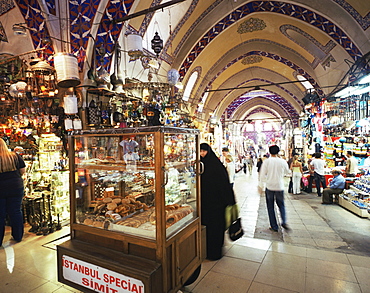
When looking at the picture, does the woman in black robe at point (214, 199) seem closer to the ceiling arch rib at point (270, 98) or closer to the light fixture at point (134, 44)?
the light fixture at point (134, 44)

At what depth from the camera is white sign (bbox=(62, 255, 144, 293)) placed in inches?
66.9

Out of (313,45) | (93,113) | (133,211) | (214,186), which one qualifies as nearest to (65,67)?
(93,113)

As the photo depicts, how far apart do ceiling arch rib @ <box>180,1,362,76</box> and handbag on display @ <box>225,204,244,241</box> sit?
697 cm

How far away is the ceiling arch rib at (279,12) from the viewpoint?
23.5ft

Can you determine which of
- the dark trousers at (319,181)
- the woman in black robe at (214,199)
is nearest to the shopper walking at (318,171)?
the dark trousers at (319,181)

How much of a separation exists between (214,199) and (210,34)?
7782 mm

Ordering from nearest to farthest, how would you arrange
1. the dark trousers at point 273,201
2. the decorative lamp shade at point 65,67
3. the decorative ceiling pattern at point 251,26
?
1. the decorative lamp shade at point 65,67
2. the dark trousers at point 273,201
3. the decorative ceiling pattern at point 251,26

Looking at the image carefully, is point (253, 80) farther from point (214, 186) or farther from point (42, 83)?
point (214, 186)

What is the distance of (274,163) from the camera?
4.33 meters

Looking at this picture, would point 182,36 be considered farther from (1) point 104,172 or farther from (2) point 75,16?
(1) point 104,172

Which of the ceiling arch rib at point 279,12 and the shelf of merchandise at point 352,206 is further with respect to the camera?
the ceiling arch rib at point 279,12

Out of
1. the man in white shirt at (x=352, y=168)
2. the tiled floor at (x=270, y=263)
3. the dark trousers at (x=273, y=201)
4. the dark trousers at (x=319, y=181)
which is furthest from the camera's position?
the dark trousers at (x=319, y=181)

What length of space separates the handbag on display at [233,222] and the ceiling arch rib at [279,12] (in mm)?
6971

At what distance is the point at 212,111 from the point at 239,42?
15.5 feet
